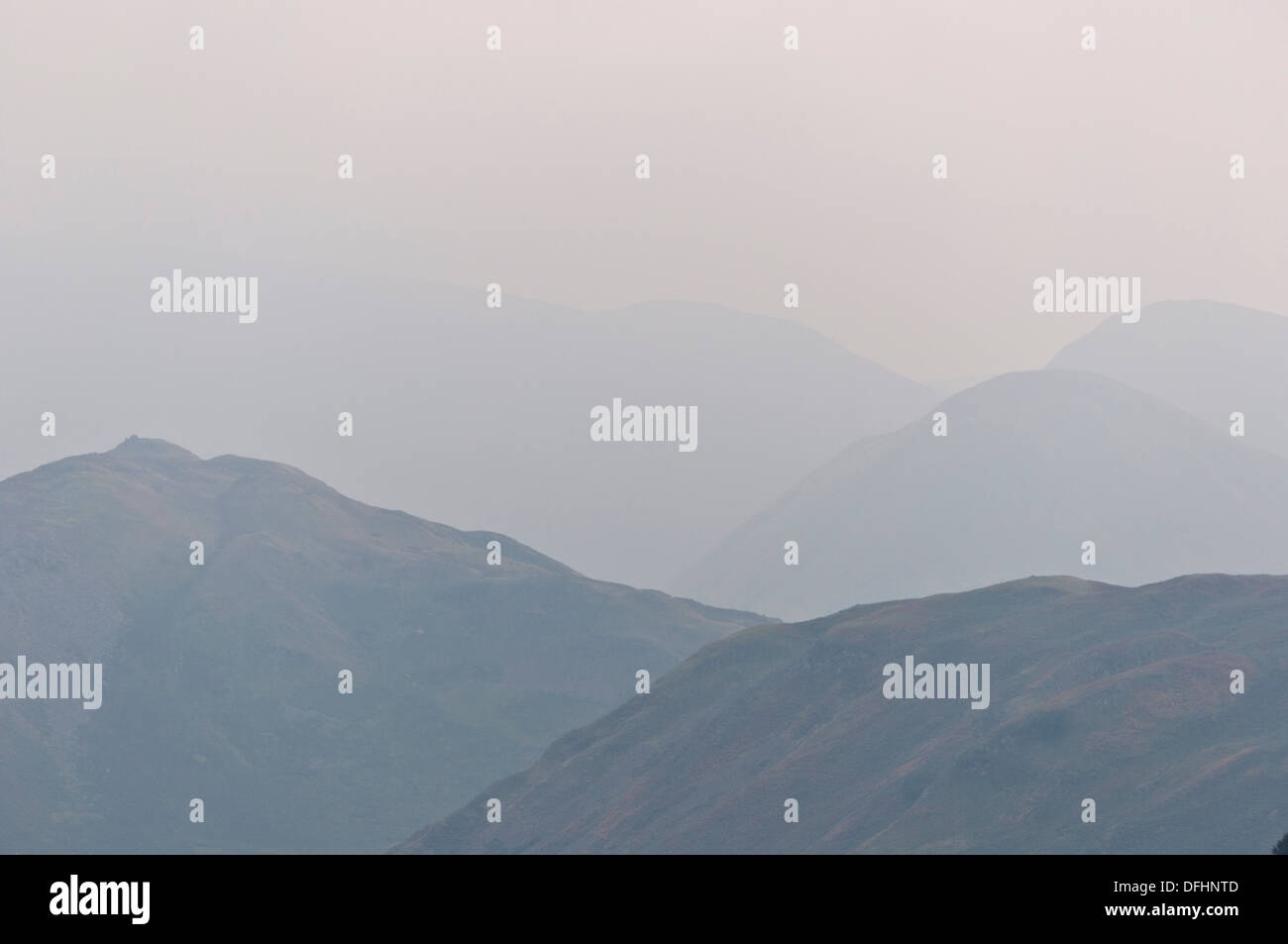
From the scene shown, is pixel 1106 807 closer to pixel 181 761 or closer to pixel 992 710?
pixel 992 710

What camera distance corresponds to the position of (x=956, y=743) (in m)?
107

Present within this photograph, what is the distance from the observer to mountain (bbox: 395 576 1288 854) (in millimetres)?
91875

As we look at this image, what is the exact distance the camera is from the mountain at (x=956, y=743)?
3617 inches

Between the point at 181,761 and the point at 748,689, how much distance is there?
8812 centimetres

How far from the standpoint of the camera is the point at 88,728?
19188cm

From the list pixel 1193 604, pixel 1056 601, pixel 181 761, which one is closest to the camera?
pixel 1193 604

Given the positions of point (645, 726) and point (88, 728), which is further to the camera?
point (88, 728)
